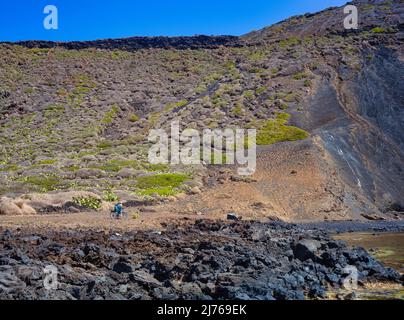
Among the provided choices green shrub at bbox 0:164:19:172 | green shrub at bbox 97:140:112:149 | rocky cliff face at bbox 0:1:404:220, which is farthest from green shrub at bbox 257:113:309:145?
green shrub at bbox 0:164:19:172

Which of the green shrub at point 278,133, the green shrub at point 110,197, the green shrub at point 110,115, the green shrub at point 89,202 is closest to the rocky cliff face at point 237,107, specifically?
the green shrub at point 110,115

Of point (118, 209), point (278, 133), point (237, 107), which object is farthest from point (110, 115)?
point (118, 209)

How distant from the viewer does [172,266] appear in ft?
59.8

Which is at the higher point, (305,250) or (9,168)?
(9,168)

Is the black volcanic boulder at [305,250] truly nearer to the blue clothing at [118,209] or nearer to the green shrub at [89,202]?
the blue clothing at [118,209]

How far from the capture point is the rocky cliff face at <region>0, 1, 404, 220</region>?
47.9 m

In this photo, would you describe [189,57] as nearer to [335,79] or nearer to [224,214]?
[335,79]

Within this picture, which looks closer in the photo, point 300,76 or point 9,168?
point 9,168

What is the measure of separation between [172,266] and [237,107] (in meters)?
55.3

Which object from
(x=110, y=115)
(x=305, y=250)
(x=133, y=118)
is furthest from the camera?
(x=110, y=115)

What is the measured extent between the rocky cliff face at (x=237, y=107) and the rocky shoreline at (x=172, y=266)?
19698 millimetres

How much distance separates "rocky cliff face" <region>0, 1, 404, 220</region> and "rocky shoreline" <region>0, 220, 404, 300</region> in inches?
776

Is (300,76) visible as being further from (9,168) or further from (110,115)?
(9,168)

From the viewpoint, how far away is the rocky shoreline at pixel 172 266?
49.9 feet
